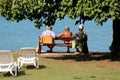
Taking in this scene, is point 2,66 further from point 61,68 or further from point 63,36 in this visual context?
point 63,36

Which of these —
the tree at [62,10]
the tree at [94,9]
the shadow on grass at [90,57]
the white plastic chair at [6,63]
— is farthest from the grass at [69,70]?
the tree at [94,9]

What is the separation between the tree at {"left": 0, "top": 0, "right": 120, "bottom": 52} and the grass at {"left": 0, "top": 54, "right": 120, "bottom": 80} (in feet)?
5.44

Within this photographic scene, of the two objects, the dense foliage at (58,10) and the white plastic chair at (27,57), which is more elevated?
the dense foliage at (58,10)

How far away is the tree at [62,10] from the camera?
1777 centimetres

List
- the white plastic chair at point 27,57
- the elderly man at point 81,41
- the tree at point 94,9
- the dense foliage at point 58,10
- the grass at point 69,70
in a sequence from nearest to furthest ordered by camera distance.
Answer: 1. the grass at point 69,70
2. the white plastic chair at point 27,57
3. the tree at point 94,9
4. the dense foliage at point 58,10
5. the elderly man at point 81,41

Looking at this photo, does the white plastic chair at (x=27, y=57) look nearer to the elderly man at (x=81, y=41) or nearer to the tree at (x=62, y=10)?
the tree at (x=62, y=10)

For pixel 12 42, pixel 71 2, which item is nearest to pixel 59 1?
pixel 71 2

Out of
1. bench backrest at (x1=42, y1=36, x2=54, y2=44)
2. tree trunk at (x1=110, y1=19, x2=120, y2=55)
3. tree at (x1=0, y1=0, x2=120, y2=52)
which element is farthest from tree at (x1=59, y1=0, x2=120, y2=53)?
bench backrest at (x1=42, y1=36, x2=54, y2=44)

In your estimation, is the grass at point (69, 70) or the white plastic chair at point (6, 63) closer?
the grass at point (69, 70)

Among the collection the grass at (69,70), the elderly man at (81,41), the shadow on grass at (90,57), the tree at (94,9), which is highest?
the tree at (94,9)

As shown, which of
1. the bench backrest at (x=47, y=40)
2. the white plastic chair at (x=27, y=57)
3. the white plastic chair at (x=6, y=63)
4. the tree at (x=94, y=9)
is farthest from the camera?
the bench backrest at (x=47, y=40)

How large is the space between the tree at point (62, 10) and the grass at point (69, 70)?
5.44 ft

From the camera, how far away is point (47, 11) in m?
19.4

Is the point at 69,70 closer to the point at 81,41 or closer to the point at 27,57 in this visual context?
the point at 27,57
